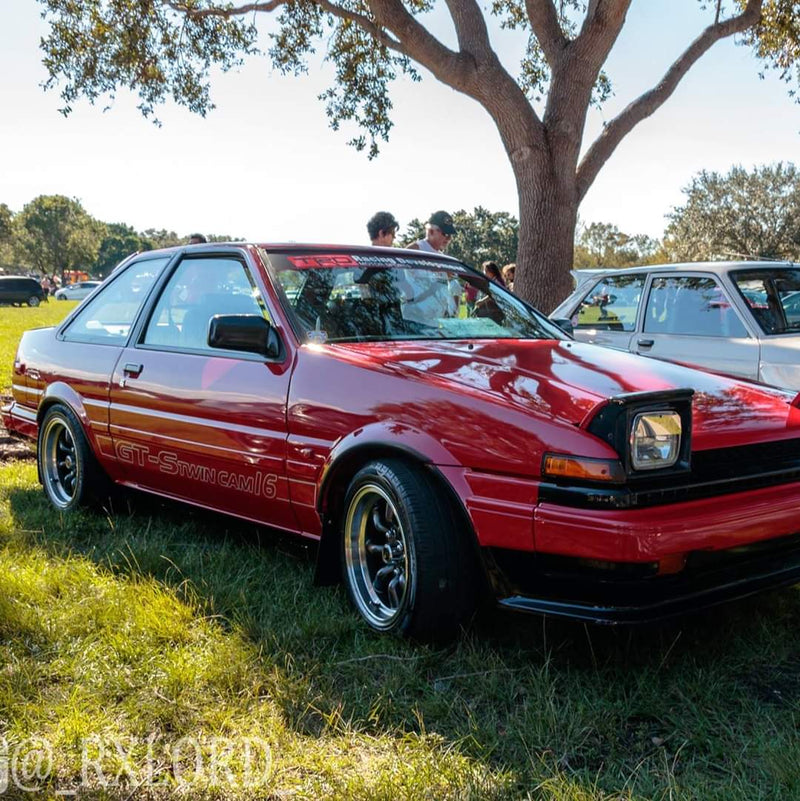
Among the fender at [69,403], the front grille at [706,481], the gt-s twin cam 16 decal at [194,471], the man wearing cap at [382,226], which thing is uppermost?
the man wearing cap at [382,226]

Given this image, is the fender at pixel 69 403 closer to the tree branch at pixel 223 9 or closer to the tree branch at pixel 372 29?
the tree branch at pixel 372 29

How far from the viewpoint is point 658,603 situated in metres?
2.51

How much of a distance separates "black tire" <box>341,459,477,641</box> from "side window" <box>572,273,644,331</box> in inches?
161

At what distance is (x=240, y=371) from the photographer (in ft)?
11.9

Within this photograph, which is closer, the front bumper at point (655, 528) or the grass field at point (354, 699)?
the grass field at point (354, 699)

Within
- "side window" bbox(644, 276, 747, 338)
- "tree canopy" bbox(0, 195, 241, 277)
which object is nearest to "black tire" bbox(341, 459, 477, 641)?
"side window" bbox(644, 276, 747, 338)

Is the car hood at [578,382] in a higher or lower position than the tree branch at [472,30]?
lower

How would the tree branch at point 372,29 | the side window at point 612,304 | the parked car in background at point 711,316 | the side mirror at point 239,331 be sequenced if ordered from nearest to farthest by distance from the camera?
the side mirror at point 239,331 → the parked car in background at point 711,316 → the side window at point 612,304 → the tree branch at point 372,29

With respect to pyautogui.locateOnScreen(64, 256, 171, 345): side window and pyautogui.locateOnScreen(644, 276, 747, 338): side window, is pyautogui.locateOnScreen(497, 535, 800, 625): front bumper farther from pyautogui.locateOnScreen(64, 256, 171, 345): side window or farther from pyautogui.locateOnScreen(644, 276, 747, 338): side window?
pyautogui.locateOnScreen(644, 276, 747, 338): side window

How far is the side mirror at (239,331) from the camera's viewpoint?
3.37 metres

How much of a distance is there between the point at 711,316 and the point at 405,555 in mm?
4159

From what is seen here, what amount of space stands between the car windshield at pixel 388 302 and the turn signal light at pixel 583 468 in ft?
4.04

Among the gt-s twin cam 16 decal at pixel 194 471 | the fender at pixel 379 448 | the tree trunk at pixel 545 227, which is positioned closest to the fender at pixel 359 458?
the fender at pixel 379 448

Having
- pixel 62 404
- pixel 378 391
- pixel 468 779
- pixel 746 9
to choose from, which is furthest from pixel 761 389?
pixel 746 9
